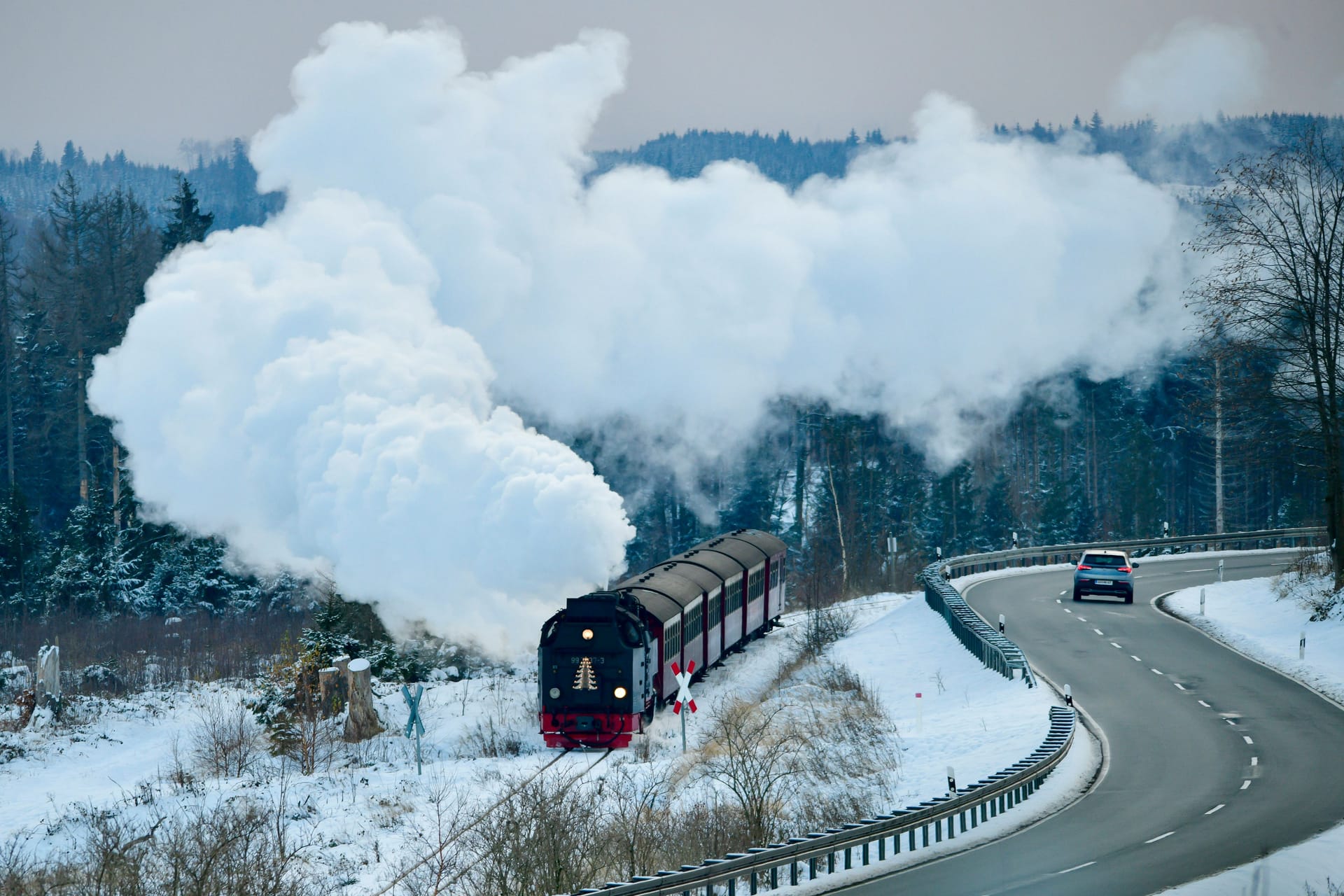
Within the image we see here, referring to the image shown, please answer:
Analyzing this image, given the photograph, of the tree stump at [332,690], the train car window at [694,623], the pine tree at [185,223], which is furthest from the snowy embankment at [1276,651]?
the pine tree at [185,223]

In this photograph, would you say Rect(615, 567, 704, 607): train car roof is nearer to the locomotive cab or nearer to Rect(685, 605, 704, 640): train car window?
Rect(685, 605, 704, 640): train car window

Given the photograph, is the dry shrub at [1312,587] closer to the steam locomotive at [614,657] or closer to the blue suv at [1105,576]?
the blue suv at [1105,576]

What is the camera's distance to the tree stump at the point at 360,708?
111 feet

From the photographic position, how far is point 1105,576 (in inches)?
1762

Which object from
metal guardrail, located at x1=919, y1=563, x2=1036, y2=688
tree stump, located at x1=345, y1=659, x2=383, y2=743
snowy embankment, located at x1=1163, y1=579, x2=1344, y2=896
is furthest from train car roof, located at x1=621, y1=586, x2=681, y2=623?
snowy embankment, located at x1=1163, y1=579, x2=1344, y2=896

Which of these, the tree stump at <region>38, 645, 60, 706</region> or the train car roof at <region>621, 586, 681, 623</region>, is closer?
the train car roof at <region>621, 586, 681, 623</region>

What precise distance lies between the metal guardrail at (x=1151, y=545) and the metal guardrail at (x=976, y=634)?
21.0 feet

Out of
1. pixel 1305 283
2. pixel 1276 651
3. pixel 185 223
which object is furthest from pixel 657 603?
pixel 185 223

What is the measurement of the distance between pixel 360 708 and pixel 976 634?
15236mm

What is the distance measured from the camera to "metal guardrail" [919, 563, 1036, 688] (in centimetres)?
3206

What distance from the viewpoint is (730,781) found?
2492 cm

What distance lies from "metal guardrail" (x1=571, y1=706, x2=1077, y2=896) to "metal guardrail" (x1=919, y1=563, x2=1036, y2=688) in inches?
337

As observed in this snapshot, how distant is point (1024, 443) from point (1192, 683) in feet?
204

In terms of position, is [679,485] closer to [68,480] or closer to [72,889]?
[68,480]
